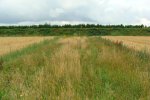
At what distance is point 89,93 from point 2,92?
1.67 metres

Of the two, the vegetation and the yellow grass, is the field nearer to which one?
the yellow grass

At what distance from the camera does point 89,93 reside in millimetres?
8156

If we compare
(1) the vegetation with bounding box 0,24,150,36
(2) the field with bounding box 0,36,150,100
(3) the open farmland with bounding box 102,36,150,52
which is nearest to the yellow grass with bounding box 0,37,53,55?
(3) the open farmland with bounding box 102,36,150,52

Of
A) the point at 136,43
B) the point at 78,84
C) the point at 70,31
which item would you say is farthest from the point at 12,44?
the point at 70,31

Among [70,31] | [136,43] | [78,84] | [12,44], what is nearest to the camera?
[78,84]

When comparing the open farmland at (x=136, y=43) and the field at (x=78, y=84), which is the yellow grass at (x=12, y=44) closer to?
the open farmland at (x=136, y=43)

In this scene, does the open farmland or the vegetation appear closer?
the open farmland

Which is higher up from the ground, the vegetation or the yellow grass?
the yellow grass

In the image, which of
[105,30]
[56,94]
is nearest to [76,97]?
[56,94]

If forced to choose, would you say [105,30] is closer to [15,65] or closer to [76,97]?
[15,65]

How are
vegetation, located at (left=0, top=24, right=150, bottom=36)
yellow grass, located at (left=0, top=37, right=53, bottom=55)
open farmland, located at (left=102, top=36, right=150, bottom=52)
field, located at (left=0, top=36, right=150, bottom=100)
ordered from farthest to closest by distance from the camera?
vegetation, located at (left=0, top=24, right=150, bottom=36), open farmland, located at (left=102, top=36, right=150, bottom=52), yellow grass, located at (left=0, top=37, right=53, bottom=55), field, located at (left=0, top=36, right=150, bottom=100)

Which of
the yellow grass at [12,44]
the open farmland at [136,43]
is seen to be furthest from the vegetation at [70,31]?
the yellow grass at [12,44]

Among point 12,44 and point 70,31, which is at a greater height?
point 12,44

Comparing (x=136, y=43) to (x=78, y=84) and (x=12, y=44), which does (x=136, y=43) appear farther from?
(x=78, y=84)
